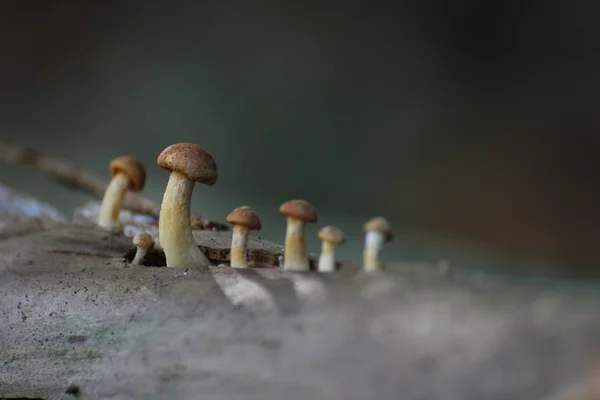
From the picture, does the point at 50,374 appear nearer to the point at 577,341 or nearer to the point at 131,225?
the point at 131,225

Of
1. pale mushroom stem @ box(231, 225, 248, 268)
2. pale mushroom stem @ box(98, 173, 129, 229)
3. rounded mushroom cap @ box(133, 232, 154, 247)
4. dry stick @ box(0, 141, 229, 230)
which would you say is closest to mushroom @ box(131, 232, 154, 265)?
rounded mushroom cap @ box(133, 232, 154, 247)

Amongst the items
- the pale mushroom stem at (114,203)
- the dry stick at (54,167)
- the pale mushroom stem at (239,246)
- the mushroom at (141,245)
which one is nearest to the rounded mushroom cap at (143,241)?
the mushroom at (141,245)

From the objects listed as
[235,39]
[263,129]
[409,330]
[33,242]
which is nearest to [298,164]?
[263,129]

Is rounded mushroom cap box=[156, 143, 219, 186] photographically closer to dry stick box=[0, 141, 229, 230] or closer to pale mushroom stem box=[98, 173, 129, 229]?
pale mushroom stem box=[98, 173, 129, 229]

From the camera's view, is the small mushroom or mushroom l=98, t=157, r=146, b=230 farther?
mushroom l=98, t=157, r=146, b=230

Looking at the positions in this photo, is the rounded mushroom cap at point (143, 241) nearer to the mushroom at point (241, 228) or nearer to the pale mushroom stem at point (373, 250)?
the mushroom at point (241, 228)

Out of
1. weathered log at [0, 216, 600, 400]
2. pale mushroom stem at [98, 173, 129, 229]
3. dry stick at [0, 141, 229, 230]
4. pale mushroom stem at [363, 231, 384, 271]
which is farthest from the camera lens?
dry stick at [0, 141, 229, 230]
